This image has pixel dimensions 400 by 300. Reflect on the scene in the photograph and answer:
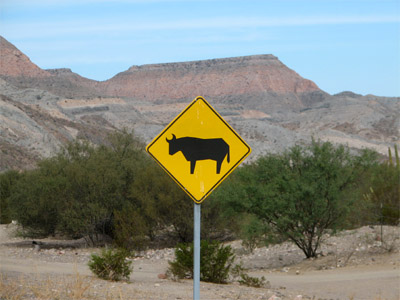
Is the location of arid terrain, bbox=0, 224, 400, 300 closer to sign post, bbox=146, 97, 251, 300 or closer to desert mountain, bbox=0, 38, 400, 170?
sign post, bbox=146, 97, 251, 300

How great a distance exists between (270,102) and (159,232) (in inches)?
6507

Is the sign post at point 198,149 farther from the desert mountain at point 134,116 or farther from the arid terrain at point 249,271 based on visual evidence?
the desert mountain at point 134,116

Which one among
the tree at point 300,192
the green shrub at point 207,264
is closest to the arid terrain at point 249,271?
the green shrub at point 207,264

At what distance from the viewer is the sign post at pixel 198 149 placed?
7.05 metres

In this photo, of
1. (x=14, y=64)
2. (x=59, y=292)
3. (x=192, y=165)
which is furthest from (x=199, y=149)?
(x=14, y=64)

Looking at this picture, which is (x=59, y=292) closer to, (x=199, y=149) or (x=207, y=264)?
(x=199, y=149)

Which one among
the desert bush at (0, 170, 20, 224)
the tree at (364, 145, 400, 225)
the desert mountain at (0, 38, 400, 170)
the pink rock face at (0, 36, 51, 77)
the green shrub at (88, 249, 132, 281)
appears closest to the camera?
the green shrub at (88, 249, 132, 281)

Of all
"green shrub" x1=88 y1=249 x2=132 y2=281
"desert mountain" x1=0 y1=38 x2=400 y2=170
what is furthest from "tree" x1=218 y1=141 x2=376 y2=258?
"desert mountain" x1=0 y1=38 x2=400 y2=170

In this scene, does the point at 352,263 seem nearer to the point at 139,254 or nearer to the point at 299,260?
the point at 299,260

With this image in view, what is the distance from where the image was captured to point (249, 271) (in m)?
20.3

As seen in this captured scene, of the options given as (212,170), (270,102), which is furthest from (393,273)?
(270,102)

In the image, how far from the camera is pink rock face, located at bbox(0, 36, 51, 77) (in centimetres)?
14584

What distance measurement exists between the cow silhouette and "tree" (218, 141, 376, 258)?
13508 mm

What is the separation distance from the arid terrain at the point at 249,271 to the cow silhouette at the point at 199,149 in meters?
3.48
